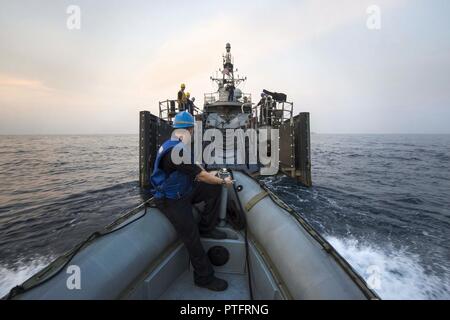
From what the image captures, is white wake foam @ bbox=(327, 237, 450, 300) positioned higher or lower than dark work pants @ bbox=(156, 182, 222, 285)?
lower

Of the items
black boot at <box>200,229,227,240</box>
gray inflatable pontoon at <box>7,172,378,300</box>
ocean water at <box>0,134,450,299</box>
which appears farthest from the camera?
ocean water at <box>0,134,450,299</box>

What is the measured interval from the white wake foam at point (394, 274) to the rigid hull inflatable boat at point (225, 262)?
254cm

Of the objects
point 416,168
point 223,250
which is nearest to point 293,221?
point 223,250

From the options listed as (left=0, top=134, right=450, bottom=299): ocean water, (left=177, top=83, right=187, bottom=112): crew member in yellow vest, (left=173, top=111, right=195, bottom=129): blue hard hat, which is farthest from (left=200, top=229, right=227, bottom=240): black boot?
(left=177, top=83, right=187, bottom=112): crew member in yellow vest

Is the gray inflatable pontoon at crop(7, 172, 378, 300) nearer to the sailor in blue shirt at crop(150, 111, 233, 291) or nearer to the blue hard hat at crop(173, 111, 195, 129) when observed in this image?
the sailor in blue shirt at crop(150, 111, 233, 291)

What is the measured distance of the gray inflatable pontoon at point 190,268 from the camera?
216 centimetres

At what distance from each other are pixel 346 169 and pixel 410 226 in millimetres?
10469

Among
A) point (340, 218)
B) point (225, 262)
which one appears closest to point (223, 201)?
point (225, 262)

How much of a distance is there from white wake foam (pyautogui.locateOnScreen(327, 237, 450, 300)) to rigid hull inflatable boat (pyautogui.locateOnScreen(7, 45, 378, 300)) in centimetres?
254

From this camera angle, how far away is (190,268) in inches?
148

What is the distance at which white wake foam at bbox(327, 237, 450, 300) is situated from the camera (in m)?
4.34

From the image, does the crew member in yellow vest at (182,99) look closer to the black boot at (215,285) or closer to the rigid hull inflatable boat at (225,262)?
the rigid hull inflatable boat at (225,262)
